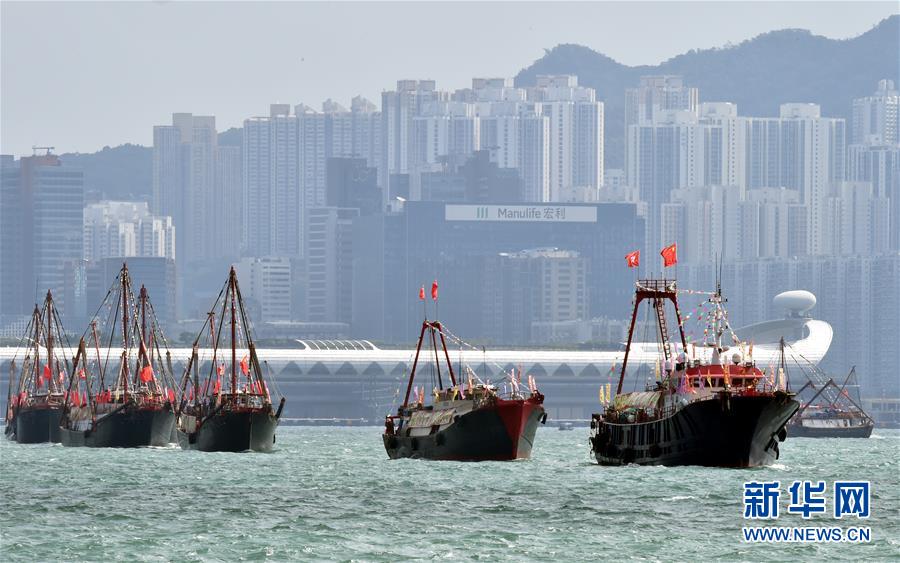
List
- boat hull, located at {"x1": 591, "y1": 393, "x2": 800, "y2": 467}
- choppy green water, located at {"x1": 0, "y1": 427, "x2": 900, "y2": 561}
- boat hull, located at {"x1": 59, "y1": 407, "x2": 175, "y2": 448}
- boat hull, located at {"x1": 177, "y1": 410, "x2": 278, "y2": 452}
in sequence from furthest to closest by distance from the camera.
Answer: boat hull, located at {"x1": 59, "y1": 407, "x2": 175, "y2": 448} → boat hull, located at {"x1": 177, "y1": 410, "x2": 278, "y2": 452} → boat hull, located at {"x1": 591, "y1": 393, "x2": 800, "y2": 467} → choppy green water, located at {"x1": 0, "y1": 427, "x2": 900, "y2": 561}

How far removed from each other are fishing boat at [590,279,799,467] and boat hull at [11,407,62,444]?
8297 centimetres

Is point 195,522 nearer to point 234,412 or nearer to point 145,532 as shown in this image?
point 145,532

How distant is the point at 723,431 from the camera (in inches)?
4205

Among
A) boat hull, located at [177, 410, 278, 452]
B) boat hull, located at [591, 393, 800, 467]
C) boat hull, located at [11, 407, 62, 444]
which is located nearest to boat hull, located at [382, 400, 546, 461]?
boat hull, located at [591, 393, 800, 467]

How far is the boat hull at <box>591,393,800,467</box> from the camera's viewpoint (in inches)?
4188

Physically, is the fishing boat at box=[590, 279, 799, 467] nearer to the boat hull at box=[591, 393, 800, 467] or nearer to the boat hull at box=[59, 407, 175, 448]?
the boat hull at box=[591, 393, 800, 467]

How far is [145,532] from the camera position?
76375mm

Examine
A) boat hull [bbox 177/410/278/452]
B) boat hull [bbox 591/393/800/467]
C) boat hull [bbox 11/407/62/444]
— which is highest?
boat hull [bbox 591/393/800/467]

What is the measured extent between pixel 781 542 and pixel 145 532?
20270 millimetres

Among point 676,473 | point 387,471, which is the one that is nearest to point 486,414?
point 387,471

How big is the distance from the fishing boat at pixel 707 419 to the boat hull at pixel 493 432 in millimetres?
9733

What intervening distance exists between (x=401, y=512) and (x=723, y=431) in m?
26.4

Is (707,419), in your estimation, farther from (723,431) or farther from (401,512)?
(401,512)

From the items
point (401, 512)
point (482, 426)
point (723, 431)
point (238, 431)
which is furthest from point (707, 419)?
point (238, 431)
